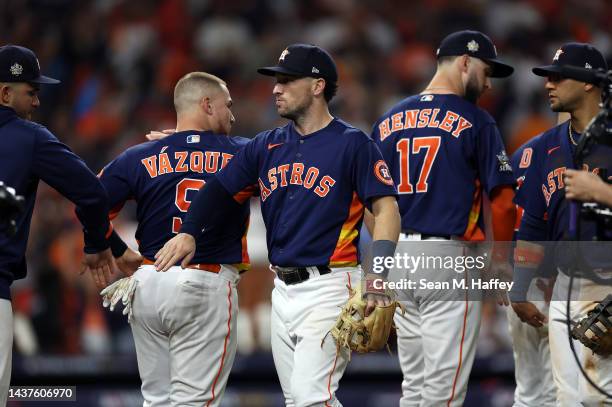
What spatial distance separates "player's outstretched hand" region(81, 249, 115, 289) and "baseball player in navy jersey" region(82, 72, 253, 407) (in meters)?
0.12

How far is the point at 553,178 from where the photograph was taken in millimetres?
5617

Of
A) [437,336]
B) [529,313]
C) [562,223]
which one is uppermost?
[562,223]

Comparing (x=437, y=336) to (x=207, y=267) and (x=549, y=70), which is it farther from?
(x=549, y=70)

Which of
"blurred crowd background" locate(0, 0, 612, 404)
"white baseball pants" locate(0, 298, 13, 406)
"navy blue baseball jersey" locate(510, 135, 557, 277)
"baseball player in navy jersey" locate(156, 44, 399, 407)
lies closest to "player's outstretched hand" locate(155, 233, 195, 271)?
"baseball player in navy jersey" locate(156, 44, 399, 407)

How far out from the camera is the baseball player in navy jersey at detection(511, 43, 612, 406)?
532 centimetres

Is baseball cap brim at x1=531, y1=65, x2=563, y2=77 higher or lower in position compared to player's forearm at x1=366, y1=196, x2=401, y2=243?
higher

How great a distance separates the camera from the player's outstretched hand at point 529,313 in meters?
5.86

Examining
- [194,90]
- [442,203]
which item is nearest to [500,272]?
[442,203]

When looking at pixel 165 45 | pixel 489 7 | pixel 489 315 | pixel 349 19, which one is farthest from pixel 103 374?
pixel 489 7

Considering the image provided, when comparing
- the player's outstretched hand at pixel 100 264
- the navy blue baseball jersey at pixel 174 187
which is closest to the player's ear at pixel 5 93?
the navy blue baseball jersey at pixel 174 187

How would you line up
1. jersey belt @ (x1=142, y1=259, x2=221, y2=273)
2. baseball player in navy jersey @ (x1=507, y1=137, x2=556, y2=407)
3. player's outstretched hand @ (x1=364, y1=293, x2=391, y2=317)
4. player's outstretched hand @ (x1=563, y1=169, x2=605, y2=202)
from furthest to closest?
baseball player in navy jersey @ (x1=507, y1=137, x2=556, y2=407) < jersey belt @ (x1=142, y1=259, x2=221, y2=273) < player's outstretched hand @ (x1=364, y1=293, x2=391, y2=317) < player's outstretched hand @ (x1=563, y1=169, x2=605, y2=202)

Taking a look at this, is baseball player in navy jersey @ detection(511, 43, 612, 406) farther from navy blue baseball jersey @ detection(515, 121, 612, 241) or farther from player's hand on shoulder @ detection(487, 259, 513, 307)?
player's hand on shoulder @ detection(487, 259, 513, 307)

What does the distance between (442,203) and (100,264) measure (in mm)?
1913

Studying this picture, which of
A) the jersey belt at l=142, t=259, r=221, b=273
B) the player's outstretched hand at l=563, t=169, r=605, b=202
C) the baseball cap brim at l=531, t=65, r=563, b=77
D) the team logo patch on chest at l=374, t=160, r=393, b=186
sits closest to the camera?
the player's outstretched hand at l=563, t=169, r=605, b=202
